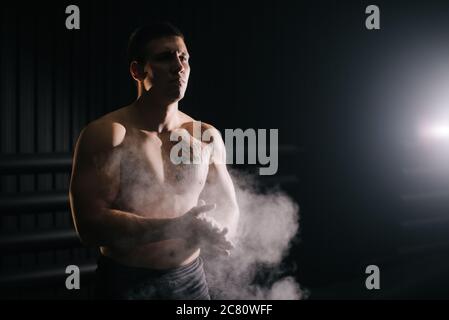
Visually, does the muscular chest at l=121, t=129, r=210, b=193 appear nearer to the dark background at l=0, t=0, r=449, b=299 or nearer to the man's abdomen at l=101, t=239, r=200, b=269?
the man's abdomen at l=101, t=239, r=200, b=269

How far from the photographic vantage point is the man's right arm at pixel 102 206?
216 centimetres

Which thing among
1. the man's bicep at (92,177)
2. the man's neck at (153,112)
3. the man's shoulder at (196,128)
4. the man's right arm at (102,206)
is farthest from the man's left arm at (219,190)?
the man's bicep at (92,177)

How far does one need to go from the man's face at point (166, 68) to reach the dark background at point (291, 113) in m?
0.97

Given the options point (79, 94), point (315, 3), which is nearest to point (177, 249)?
point (79, 94)

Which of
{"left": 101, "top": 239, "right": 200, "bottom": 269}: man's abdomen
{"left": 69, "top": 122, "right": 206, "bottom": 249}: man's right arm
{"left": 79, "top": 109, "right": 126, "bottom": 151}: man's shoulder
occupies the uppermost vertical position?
{"left": 79, "top": 109, "right": 126, "bottom": 151}: man's shoulder

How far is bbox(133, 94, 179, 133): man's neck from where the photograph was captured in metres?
2.37

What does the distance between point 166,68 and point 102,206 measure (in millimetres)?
611

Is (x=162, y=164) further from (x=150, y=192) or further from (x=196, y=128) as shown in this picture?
(x=196, y=128)

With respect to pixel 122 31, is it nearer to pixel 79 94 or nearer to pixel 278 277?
pixel 79 94

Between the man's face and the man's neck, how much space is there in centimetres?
4

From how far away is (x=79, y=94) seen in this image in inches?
126

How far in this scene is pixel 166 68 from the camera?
2.34 meters

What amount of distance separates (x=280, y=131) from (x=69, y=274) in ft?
6.00

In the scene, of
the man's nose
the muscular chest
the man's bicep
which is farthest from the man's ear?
the man's bicep
